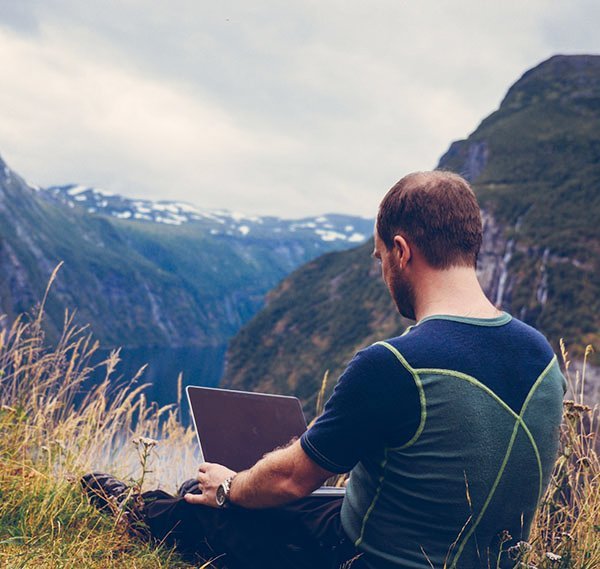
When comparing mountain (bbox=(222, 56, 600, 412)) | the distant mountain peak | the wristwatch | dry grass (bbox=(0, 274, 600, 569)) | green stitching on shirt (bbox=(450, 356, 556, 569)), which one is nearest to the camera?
green stitching on shirt (bbox=(450, 356, 556, 569))

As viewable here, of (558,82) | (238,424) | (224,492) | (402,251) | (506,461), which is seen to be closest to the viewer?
(506,461)

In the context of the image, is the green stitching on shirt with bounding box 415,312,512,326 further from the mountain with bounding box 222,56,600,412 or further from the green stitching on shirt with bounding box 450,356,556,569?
the mountain with bounding box 222,56,600,412

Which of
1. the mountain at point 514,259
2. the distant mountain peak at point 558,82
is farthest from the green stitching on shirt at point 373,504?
the distant mountain peak at point 558,82

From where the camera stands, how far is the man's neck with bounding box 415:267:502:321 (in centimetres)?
237

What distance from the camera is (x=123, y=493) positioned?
3.30m

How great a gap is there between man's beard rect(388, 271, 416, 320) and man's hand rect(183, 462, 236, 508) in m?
0.98

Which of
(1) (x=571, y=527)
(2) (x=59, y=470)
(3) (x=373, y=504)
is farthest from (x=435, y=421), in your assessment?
(2) (x=59, y=470)

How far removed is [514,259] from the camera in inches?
3551

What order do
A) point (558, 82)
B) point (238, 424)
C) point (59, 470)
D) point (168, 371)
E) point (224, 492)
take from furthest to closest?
point (558, 82)
point (168, 371)
point (59, 470)
point (238, 424)
point (224, 492)

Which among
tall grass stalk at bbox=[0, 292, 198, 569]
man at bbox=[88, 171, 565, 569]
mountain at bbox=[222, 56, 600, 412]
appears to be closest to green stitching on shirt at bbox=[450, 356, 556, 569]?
man at bbox=[88, 171, 565, 569]

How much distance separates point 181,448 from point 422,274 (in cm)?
372

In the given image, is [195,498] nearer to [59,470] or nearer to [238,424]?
[238,424]

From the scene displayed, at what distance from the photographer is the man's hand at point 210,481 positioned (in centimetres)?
285

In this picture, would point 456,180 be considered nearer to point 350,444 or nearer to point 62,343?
point 350,444
